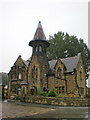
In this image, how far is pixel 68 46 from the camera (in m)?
53.1

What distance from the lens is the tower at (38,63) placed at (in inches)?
1341

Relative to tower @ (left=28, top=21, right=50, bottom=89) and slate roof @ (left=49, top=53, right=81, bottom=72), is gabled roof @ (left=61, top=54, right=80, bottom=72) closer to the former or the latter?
slate roof @ (left=49, top=53, right=81, bottom=72)

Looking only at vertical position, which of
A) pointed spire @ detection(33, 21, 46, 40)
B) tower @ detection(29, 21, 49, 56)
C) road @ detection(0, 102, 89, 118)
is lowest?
road @ detection(0, 102, 89, 118)

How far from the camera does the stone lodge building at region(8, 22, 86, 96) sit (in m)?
33.2

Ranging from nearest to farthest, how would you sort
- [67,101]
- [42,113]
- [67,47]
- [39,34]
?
1. [42,113]
2. [67,101]
3. [39,34]
4. [67,47]

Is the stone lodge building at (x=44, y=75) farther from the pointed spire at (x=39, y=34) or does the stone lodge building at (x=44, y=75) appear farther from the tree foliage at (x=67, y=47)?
the tree foliage at (x=67, y=47)

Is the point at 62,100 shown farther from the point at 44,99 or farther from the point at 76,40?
the point at 76,40

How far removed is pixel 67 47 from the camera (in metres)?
53.0

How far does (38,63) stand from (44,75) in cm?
258

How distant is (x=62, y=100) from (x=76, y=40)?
33.2 meters

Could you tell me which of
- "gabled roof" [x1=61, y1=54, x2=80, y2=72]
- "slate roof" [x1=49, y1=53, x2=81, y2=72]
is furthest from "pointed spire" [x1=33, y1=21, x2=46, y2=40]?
"gabled roof" [x1=61, y1=54, x2=80, y2=72]

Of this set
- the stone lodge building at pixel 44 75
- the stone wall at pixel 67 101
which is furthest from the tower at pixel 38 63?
the stone wall at pixel 67 101

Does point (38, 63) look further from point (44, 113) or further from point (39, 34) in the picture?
point (44, 113)

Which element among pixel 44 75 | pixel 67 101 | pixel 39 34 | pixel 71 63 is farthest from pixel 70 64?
pixel 67 101
